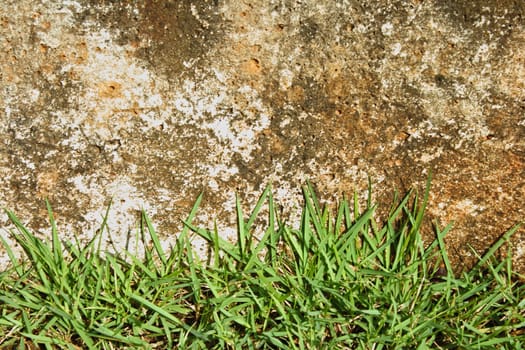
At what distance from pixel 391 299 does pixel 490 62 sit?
658 mm

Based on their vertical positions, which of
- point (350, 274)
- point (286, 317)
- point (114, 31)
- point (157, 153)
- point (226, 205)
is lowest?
point (286, 317)

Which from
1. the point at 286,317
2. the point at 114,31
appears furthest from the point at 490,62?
the point at 114,31

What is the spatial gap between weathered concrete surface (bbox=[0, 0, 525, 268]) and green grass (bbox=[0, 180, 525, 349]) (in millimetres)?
66

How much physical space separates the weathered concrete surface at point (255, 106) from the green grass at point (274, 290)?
0.22ft

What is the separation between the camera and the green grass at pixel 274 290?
1662 millimetres

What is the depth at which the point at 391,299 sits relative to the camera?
1.68m

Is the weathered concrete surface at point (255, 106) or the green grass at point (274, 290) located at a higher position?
the weathered concrete surface at point (255, 106)

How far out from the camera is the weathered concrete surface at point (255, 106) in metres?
1.60

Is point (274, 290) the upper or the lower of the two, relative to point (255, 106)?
lower

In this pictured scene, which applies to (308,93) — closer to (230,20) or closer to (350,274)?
(230,20)

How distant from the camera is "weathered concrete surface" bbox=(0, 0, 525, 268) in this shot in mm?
1599

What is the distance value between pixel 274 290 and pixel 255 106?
487 mm

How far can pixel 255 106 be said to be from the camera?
1665mm

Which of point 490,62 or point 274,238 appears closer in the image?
point 490,62
